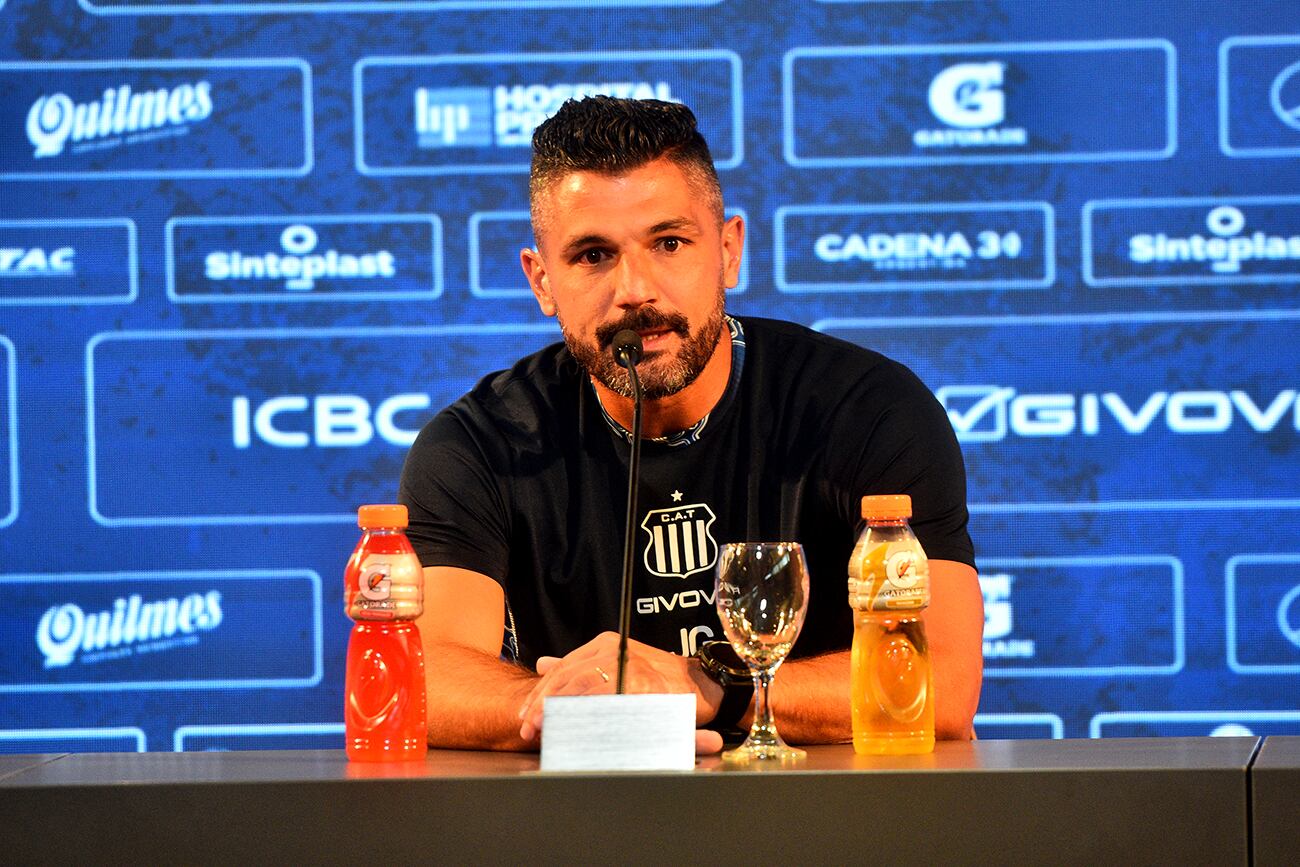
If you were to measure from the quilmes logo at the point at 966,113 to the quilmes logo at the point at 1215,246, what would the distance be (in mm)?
290

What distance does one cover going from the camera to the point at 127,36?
108 inches

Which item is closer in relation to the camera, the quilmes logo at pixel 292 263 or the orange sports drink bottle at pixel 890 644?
the orange sports drink bottle at pixel 890 644

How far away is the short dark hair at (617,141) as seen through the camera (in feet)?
5.21

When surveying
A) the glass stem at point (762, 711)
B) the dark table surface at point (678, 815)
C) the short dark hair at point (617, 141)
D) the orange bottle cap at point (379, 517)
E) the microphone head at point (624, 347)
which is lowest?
the dark table surface at point (678, 815)

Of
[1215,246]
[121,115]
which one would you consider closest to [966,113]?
[1215,246]

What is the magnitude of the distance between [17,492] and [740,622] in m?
2.08

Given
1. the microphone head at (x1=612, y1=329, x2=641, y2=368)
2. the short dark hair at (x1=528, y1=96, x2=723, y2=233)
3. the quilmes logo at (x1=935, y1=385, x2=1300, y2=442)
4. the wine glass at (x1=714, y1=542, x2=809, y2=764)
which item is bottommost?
the wine glass at (x1=714, y1=542, x2=809, y2=764)

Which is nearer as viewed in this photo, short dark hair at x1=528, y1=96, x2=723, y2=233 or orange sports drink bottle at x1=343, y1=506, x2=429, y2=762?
orange sports drink bottle at x1=343, y1=506, x2=429, y2=762

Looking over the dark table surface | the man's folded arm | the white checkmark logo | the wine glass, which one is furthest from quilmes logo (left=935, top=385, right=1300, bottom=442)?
the dark table surface

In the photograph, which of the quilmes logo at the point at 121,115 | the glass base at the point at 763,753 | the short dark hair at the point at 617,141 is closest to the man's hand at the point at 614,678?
the glass base at the point at 763,753

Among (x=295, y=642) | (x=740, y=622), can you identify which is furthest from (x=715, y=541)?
(x=295, y=642)

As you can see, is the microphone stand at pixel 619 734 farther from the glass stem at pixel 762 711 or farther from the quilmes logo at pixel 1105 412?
the quilmes logo at pixel 1105 412

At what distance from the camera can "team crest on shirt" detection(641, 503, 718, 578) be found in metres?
1.61

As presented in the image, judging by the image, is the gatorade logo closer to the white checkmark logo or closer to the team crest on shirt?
the team crest on shirt
